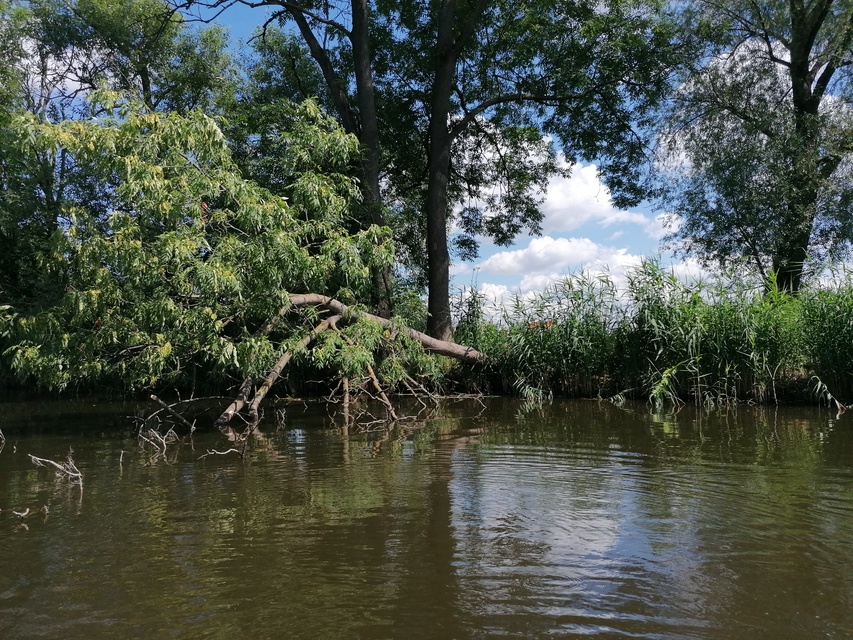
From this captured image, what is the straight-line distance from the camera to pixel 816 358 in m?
10.5

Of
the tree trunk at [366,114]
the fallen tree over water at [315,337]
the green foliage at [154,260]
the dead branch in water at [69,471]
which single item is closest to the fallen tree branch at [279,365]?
the fallen tree over water at [315,337]

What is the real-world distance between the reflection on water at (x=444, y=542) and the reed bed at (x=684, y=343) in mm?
3187

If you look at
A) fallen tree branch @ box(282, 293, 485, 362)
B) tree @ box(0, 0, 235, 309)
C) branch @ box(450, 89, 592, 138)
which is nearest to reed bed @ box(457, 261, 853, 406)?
fallen tree branch @ box(282, 293, 485, 362)

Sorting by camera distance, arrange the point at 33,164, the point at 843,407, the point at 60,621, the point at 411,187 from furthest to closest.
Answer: the point at 411,187 → the point at 33,164 → the point at 843,407 → the point at 60,621

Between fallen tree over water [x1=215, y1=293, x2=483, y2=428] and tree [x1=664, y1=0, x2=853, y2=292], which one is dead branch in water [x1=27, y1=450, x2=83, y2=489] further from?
tree [x1=664, y1=0, x2=853, y2=292]

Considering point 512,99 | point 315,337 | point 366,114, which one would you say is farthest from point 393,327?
point 512,99

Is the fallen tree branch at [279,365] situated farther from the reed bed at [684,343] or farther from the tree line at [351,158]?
the reed bed at [684,343]

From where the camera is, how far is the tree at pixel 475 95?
50.2 feet

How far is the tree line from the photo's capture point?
28.2 feet

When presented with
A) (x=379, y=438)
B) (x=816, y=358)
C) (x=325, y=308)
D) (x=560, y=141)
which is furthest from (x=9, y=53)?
(x=816, y=358)

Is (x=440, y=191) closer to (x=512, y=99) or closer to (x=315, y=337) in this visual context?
(x=512, y=99)

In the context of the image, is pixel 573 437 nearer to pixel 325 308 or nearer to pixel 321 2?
pixel 325 308

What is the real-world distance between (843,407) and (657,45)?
9729mm

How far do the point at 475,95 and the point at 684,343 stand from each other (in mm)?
9740
